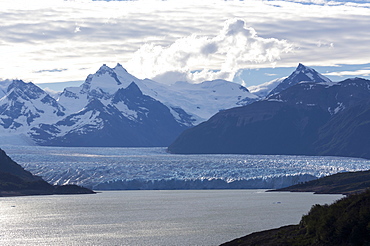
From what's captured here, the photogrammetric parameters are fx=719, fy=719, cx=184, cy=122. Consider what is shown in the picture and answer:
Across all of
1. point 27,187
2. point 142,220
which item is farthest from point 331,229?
point 27,187

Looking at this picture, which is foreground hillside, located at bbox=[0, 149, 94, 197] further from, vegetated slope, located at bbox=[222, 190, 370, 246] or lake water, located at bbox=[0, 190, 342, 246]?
vegetated slope, located at bbox=[222, 190, 370, 246]

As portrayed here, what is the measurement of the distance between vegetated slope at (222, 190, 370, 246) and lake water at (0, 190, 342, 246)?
11.2 meters

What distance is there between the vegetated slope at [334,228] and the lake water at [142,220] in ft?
36.7

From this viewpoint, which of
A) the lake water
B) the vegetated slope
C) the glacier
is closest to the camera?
the vegetated slope

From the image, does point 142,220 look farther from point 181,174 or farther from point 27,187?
point 181,174

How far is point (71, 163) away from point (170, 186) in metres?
30.5

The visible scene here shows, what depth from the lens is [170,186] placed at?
560 ft

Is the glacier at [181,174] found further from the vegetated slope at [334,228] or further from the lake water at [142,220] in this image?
the vegetated slope at [334,228]

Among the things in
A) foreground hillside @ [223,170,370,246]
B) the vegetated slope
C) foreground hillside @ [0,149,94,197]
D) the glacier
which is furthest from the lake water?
the glacier

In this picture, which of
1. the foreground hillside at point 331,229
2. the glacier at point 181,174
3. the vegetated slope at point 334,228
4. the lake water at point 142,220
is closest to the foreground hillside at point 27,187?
the glacier at point 181,174

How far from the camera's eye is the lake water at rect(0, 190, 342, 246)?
71.5m

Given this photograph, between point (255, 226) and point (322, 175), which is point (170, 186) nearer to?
point (322, 175)

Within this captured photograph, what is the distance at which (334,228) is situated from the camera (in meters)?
48.9

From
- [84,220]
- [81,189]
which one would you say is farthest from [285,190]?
[84,220]
